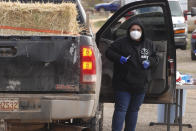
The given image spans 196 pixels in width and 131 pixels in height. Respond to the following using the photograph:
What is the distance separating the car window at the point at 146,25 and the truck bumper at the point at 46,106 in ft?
5.84

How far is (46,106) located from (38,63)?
46 centimetres

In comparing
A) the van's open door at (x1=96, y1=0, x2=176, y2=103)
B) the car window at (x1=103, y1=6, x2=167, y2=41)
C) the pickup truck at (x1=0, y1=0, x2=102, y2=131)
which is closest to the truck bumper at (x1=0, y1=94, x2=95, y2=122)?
the pickup truck at (x1=0, y1=0, x2=102, y2=131)

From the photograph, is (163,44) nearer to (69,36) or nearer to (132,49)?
(132,49)

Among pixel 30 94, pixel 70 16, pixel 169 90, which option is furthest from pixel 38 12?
pixel 169 90

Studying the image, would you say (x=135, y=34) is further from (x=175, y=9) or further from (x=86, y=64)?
(x=175, y=9)

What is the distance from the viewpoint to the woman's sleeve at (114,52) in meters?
7.14

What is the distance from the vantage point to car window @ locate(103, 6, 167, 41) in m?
7.54

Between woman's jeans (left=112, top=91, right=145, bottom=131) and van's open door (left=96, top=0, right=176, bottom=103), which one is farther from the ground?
van's open door (left=96, top=0, right=176, bottom=103)

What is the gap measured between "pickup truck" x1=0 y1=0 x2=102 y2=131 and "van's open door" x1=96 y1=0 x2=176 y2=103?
155 cm

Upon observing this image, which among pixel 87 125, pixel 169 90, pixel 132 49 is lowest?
pixel 87 125

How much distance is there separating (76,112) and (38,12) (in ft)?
4.08

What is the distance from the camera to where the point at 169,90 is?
7512 millimetres

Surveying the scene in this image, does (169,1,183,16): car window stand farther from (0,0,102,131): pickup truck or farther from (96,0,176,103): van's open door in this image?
(0,0,102,131): pickup truck

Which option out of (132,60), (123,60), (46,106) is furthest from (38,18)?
(132,60)
